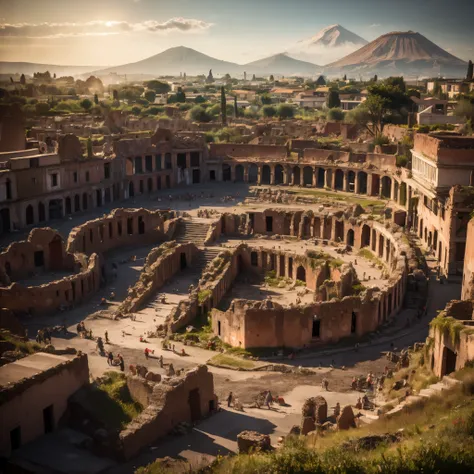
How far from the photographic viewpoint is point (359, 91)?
7333 inches

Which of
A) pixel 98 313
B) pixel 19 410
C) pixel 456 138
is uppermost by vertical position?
pixel 456 138

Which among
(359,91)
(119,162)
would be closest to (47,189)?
(119,162)

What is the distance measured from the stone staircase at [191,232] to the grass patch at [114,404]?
3538 centimetres

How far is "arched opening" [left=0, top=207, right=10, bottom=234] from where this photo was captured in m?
71.4

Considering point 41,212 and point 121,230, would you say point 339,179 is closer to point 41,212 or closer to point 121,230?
point 121,230

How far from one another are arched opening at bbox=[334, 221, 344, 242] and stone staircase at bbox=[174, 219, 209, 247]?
39.8 ft

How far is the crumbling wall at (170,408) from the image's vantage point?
2883 cm

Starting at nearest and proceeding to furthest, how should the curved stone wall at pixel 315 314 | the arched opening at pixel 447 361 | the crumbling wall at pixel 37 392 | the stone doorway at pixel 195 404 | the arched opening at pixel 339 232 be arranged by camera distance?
the crumbling wall at pixel 37 392
the stone doorway at pixel 195 404
the arched opening at pixel 447 361
the curved stone wall at pixel 315 314
the arched opening at pixel 339 232

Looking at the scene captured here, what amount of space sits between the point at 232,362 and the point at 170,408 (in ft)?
37.4

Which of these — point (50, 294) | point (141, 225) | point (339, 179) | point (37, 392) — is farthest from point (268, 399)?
point (339, 179)

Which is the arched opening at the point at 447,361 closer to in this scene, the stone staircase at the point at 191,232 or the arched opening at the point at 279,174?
the stone staircase at the point at 191,232

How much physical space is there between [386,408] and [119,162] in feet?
203

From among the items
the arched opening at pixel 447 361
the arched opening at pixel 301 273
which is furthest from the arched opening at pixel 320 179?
the arched opening at pixel 447 361

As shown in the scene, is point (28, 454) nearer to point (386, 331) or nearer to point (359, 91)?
point (386, 331)
